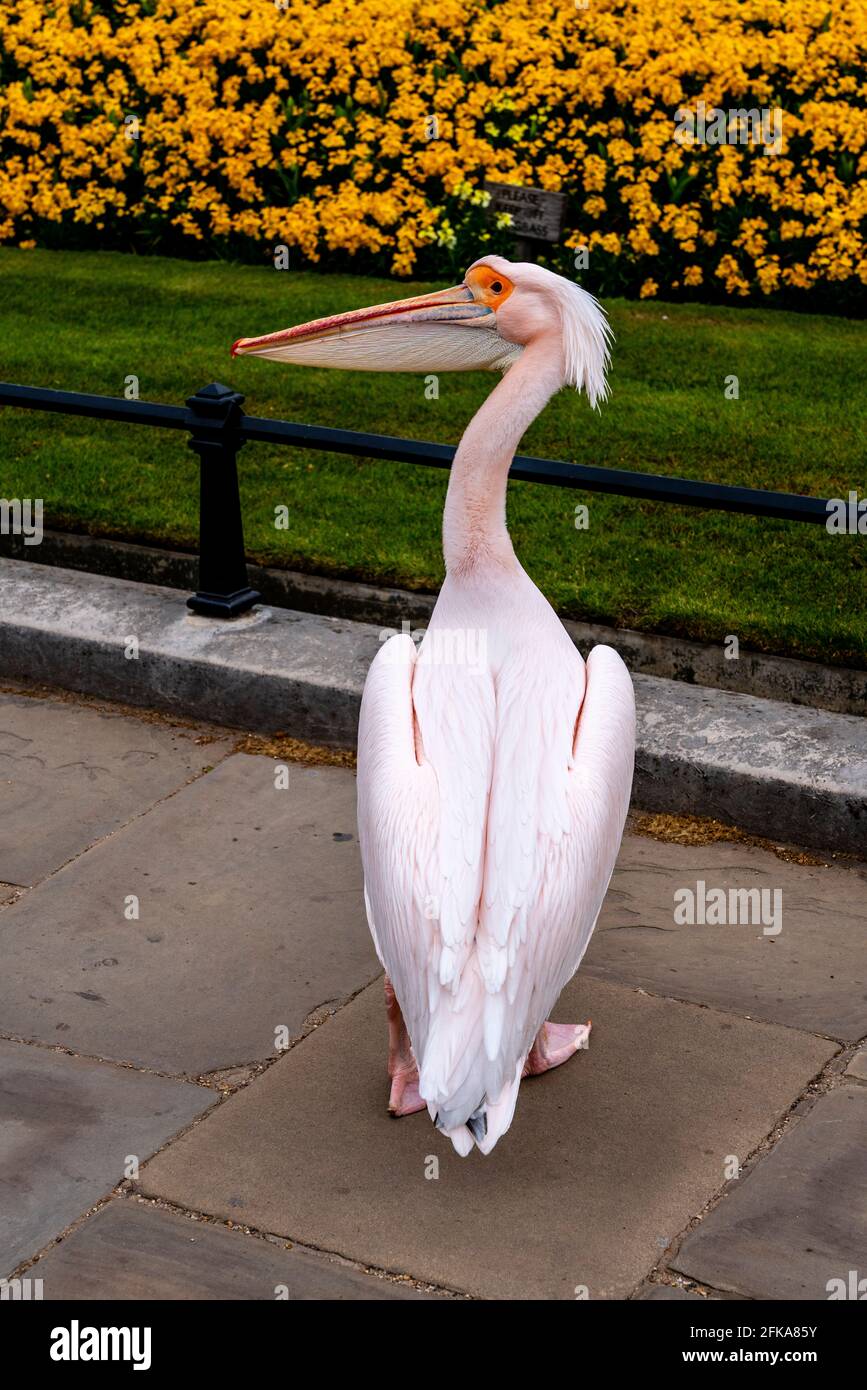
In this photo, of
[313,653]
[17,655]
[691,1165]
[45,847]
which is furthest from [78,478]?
[691,1165]

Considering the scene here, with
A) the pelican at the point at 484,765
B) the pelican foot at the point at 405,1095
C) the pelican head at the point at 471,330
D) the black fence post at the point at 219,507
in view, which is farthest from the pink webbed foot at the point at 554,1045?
the black fence post at the point at 219,507

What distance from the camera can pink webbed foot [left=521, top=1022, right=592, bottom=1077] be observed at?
14.0ft

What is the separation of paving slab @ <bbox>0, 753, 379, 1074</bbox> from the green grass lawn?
5.45 feet

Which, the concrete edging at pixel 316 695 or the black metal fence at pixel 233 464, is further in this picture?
the black metal fence at pixel 233 464

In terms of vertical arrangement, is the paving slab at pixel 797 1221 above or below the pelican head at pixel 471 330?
below

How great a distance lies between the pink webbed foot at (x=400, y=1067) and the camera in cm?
409

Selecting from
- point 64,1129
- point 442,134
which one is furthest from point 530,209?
point 64,1129

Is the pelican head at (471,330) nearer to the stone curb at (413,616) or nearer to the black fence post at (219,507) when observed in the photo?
the black fence post at (219,507)

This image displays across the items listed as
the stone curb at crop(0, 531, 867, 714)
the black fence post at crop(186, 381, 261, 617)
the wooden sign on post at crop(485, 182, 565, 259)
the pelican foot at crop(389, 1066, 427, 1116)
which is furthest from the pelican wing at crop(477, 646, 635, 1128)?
the wooden sign on post at crop(485, 182, 565, 259)

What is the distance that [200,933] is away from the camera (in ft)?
16.0

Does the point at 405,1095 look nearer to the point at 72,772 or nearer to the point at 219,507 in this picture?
the point at 72,772

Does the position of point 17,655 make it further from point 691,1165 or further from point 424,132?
point 424,132

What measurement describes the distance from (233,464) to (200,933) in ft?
6.88

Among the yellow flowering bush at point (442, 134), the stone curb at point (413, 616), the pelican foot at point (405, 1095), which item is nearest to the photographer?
the pelican foot at point (405, 1095)
